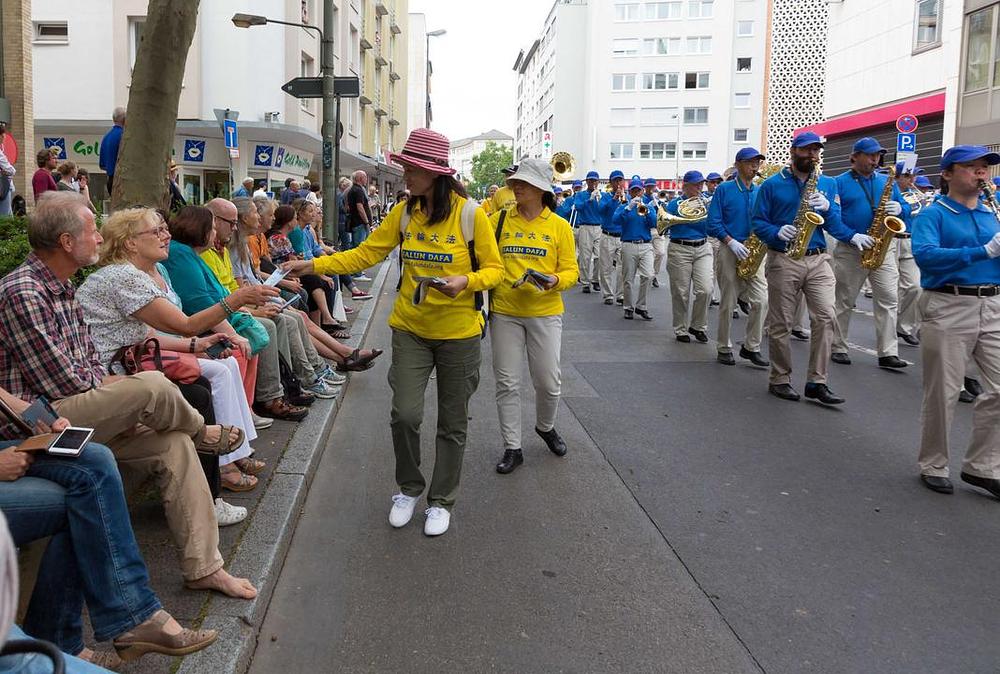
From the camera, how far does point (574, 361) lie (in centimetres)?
975

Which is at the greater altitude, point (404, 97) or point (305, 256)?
point (404, 97)

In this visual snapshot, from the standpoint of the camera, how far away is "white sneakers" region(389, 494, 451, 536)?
459cm

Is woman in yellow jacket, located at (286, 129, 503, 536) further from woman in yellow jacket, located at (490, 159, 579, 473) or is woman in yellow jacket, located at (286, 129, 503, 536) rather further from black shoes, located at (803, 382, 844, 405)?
black shoes, located at (803, 382, 844, 405)

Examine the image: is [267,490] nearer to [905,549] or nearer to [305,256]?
[905,549]

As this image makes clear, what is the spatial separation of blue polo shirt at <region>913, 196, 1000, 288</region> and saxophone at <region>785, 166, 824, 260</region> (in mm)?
2117

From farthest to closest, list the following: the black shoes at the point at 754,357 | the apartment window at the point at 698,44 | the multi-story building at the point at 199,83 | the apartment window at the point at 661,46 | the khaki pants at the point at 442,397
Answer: the apartment window at the point at 661,46 < the apartment window at the point at 698,44 < the multi-story building at the point at 199,83 < the black shoes at the point at 754,357 < the khaki pants at the point at 442,397

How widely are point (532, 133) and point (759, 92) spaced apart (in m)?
55.4

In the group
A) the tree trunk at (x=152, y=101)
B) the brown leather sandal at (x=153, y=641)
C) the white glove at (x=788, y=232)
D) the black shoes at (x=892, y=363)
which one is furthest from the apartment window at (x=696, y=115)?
the brown leather sandal at (x=153, y=641)

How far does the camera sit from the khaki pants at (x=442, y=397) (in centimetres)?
465

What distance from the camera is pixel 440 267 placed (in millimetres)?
4574

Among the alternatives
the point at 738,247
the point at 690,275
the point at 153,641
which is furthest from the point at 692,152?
the point at 153,641

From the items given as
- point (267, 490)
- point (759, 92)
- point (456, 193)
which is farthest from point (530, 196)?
point (759, 92)

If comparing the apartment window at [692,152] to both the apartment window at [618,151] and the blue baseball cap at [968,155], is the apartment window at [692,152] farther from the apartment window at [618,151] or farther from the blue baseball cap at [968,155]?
the blue baseball cap at [968,155]

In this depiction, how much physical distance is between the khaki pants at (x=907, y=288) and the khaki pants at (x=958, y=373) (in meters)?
5.68
